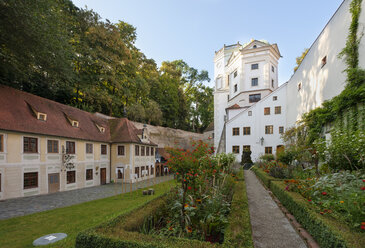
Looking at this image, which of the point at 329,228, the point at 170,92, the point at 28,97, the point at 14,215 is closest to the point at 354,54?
the point at 329,228

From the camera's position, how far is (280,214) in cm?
629

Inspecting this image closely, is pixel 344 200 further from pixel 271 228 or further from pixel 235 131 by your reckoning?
pixel 235 131

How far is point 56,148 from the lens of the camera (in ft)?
52.2

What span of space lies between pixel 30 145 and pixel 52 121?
2.92 m

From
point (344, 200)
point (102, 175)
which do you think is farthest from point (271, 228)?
point (102, 175)

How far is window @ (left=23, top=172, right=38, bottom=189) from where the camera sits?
13.5m

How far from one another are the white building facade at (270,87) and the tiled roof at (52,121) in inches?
616

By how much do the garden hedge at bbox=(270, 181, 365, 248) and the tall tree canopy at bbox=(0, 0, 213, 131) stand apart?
16161 millimetres

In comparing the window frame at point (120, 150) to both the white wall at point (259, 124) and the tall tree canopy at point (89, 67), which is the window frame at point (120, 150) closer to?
the tall tree canopy at point (89, 67)

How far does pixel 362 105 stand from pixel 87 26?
1159 inches

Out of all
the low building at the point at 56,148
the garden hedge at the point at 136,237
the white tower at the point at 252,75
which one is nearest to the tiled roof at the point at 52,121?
the low building at the point at 56,148

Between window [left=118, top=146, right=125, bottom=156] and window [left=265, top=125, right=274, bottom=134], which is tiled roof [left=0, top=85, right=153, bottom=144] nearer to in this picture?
window [left=118, top=146, right=125, bottom=156]

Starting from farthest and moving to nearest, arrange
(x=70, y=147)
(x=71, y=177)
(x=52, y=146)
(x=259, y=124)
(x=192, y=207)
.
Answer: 1. (x=259, y=124)
2. (x=70, y=147)
3. (x=71, y=177)
4. (x=52, y=146)
5. (x=192, y=207)

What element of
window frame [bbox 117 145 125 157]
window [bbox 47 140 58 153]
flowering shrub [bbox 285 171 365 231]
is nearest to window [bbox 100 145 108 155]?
window frame [bbox 117 145 125 157]
